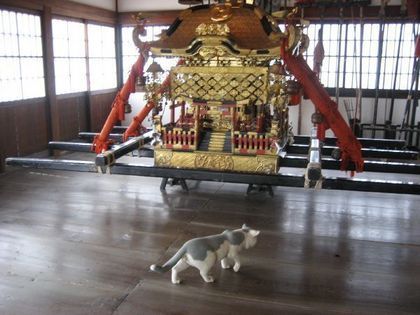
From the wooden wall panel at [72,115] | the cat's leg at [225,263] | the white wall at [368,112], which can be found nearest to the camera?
the cat's leg at [225,263]

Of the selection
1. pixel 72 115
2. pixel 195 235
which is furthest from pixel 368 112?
pixel 195 235

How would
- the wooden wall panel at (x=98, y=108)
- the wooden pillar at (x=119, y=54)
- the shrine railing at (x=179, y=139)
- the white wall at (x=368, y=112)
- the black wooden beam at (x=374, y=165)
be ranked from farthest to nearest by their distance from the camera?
the wooden pillar at (x=119, y=54)
the wooden wall panel at (x=98, y=108)
the white wall at (x=368, y=112)
the shrine railing at (x=179, y=139)
the black wooden beam at (x=374, y=165)

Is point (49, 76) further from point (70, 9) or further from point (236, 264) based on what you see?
point (236, 264)

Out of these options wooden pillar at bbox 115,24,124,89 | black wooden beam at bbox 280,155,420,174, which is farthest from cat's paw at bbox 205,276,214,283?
wooden pillar at bbox 115,24,124,89

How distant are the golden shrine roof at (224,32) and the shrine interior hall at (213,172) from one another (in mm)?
21

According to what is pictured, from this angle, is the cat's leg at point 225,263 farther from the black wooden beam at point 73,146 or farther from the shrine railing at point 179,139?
the black wooden beam at point 73,146

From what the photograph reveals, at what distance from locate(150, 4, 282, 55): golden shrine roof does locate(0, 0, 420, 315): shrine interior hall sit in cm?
2

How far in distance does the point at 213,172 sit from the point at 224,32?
60.1 inches

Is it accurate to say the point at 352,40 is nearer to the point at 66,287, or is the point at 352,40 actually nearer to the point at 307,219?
the point at 307,219

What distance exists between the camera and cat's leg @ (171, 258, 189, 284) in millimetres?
2816

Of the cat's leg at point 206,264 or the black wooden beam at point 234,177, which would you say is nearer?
the cat's leg at point 206,264

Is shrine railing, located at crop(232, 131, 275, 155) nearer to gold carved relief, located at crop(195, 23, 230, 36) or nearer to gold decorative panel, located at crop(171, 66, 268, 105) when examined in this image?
gold decorative panel, located at crop(171, 66, 268, 105)

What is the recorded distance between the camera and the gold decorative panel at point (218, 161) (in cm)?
453

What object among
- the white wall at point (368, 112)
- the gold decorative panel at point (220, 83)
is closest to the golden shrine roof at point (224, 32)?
the gold decorative panel at point (220, 83)
